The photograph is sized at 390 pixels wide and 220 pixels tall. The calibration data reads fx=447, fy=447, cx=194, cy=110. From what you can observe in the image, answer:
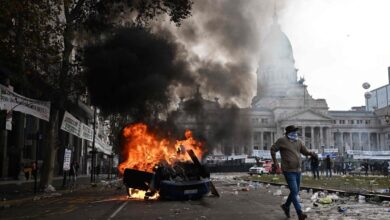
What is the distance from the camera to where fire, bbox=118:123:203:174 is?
1616 centimetres

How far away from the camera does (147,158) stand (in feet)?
55.5

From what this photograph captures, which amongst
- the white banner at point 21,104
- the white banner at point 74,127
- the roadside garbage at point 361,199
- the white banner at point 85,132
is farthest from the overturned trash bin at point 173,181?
the white banner at point 85,132

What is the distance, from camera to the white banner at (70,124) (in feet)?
71.6

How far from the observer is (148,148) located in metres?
17.4

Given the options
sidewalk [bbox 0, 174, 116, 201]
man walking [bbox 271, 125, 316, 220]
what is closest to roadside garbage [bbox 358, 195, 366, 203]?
man walking [bbox 271, 125, 316, 220]

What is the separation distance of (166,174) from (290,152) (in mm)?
5994

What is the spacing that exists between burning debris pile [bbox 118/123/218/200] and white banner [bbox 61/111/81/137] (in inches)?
229

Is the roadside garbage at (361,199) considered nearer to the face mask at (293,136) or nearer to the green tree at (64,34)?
the face mask at (293,136)

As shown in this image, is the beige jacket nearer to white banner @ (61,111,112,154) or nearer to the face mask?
the face mask

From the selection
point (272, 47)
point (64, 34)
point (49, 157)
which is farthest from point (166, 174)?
point (272, 47)

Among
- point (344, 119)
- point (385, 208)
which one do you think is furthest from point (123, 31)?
point (344, 119)

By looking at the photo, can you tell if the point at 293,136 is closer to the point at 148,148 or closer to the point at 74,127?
the point at 148,148

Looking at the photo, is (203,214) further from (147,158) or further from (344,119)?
(344,119)

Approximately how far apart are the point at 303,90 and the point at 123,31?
12447 centimetres
